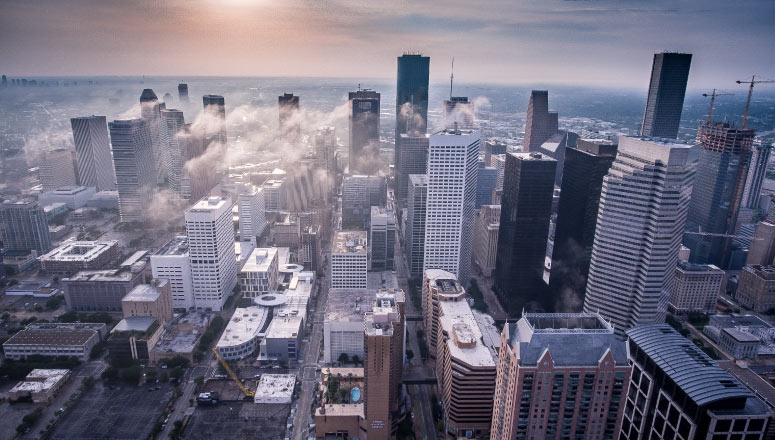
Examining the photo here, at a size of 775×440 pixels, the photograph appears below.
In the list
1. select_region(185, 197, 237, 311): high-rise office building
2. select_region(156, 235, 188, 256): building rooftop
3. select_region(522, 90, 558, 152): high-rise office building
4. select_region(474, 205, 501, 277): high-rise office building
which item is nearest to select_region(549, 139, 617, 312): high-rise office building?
select_region(474, 205, 501, 277): high-rise office building

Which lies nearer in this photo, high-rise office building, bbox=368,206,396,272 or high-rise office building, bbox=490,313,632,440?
high-rise office building, bbox=490,313,632,440

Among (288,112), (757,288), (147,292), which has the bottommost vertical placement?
(757,288)

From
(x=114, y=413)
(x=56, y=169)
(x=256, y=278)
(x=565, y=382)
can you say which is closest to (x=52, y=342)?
(x=114, y=413)

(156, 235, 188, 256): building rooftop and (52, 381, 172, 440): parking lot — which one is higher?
(156, 235, 188, 256): building rooftop

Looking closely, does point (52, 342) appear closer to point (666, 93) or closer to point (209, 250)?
point (209, 250)

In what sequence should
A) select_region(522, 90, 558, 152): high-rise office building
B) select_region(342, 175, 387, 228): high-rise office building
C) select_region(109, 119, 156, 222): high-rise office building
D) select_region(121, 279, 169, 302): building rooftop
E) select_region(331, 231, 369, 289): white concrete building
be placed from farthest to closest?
select_region(522, 90, 558, 152): high-rise office building < select_region(109, 119, 156, 222): high-rise office building < select_region(342, 175, 387, 228): high-rise office building < select_region(331, 231, 369, 289): white concrete building < select_region(121, 279, 169, 302): building rooftop

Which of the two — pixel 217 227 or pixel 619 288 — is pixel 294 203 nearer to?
pixel 217 227

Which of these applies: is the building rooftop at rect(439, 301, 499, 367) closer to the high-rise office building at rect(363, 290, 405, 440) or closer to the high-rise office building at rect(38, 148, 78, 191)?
the high-rise office building at rect(363, 290, 405, 440)
